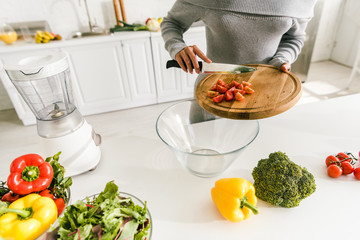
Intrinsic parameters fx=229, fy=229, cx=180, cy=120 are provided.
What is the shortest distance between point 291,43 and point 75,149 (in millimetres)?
1132

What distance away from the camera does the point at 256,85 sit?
0.91 m

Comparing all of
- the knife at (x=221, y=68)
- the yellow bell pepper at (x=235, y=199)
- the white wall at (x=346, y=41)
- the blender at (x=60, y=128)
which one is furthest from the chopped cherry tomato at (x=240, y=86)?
the white wall at (x=346, y=41)

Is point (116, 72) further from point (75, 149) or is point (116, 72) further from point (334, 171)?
point (334, 171)

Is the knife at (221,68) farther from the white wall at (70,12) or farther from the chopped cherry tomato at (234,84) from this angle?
the white wall at (70,12)

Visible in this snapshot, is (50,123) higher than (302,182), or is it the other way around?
(50,123)

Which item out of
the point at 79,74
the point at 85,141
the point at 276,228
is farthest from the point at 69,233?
the point at 79,74

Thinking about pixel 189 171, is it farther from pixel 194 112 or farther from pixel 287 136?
pixel 287 136

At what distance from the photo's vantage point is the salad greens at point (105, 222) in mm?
463

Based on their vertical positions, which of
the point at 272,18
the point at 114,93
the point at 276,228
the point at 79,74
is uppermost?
the point at 272,18

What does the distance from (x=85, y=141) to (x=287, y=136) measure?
0.78m

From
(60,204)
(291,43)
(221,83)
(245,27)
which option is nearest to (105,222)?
(60,204)

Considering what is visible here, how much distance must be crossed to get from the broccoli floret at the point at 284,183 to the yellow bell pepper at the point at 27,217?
0.56m

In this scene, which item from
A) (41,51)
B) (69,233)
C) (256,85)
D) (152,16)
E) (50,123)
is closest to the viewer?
(69,233)

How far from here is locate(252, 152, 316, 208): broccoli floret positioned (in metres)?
0.62
